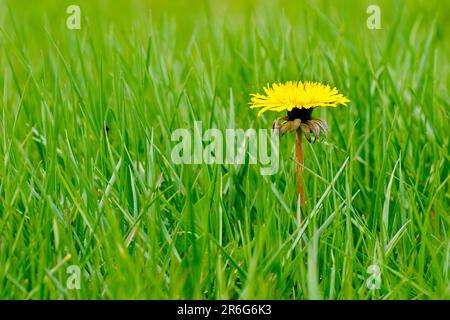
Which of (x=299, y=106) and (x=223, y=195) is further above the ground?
(x=299, y=106)

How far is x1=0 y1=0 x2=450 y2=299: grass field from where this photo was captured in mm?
1521

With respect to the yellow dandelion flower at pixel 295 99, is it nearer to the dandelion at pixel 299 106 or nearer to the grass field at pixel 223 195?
the dandelion at pixel 299 106

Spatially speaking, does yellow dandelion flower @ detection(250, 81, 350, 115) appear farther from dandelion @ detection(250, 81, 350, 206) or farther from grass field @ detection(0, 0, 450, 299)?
grass field @ detection(0, 0, 450, 299)

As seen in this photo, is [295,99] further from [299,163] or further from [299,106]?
[299,163]

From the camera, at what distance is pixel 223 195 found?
1.83m

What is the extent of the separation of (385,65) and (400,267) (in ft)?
2.79

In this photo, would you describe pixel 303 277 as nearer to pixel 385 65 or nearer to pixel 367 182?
pixel 367 182

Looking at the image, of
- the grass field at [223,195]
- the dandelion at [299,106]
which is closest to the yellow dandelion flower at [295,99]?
the dandelion at [299,106]

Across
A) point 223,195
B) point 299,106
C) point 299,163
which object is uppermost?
point 299,106

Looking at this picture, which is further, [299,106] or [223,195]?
[223,195]

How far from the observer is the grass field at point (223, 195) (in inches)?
59.9

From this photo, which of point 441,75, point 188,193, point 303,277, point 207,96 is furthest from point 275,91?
point 441,75

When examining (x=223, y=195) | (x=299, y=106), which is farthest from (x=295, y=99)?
(x=223, y=195)

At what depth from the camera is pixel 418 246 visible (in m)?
1.74
